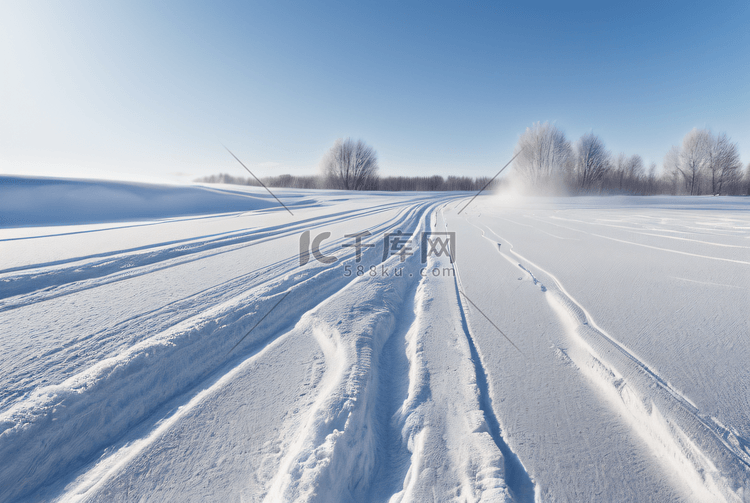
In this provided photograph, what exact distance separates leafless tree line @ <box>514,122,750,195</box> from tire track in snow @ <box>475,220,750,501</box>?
966 inches

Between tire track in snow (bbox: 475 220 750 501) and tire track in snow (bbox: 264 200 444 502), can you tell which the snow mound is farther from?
tire track in snow (bbox: 475 220 750 501)

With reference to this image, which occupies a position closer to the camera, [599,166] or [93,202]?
[93,202]

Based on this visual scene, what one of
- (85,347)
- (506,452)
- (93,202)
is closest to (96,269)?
(85,347)

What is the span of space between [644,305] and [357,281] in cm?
222

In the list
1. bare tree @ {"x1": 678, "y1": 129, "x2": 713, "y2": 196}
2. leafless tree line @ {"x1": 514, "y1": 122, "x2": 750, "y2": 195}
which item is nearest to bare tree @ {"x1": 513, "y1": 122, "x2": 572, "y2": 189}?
leafless tree line @ {"x1": 514, "y1": 122, "x2": 750, "y2": 195}

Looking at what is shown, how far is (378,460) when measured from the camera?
1.04m

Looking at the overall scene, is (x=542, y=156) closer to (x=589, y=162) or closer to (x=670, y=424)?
(x=589, y=162)

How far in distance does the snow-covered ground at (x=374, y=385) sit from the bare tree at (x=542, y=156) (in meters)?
24.2

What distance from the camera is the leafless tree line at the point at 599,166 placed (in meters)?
23.6

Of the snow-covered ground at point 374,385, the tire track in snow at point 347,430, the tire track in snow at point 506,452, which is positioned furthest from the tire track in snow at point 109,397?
the tire track in snow at point 506,452

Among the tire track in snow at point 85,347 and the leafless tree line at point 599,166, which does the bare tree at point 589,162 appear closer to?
the leafless tree line at point 599,166

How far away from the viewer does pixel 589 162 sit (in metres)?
26.9

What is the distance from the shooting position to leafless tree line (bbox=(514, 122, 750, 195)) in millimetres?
23609

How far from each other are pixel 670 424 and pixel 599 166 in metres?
33.9
